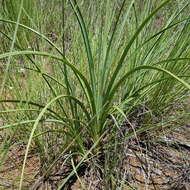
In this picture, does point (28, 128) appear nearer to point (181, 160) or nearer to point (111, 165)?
point (111, 165)

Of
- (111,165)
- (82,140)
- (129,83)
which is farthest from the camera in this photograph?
(129,83)

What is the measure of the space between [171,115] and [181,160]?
0.19 m

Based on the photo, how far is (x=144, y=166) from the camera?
1.11 metres

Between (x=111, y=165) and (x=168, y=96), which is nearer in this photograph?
(x=111, y=165)

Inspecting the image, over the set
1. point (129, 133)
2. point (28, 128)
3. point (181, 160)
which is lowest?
point (181, 160)

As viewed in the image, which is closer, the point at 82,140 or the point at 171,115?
the point at 82,140

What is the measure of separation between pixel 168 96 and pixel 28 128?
0.53 meters

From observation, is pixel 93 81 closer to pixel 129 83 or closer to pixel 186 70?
pixel 129 83

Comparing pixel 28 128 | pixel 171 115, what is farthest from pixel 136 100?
pixel 28 128

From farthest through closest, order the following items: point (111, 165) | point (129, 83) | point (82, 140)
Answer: point (129, 83) → point (82, 140) → point (111, 165)

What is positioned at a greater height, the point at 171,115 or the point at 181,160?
the point at 171,115

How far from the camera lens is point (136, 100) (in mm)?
1115

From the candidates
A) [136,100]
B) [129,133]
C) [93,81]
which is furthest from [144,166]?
[93,81]

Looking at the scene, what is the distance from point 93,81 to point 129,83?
21cm
